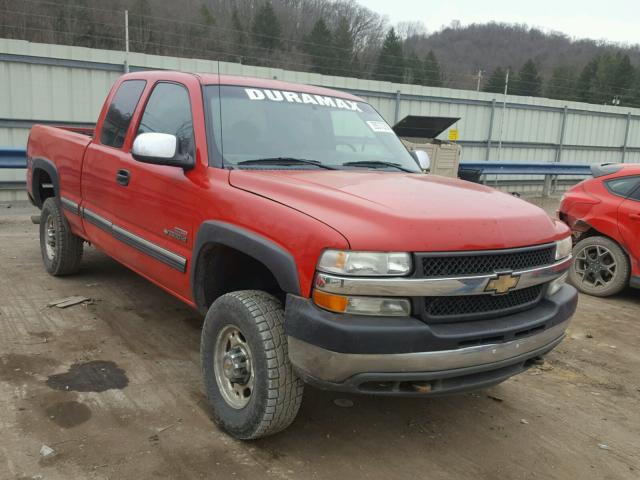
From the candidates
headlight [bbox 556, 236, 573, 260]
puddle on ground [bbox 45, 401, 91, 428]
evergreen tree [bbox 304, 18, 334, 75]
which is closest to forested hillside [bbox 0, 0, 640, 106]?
evergreen tree [bbox 304, 18, 334, 75]

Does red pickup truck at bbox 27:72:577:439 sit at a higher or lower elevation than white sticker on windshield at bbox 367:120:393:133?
lower

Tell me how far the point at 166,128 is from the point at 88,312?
1.86m

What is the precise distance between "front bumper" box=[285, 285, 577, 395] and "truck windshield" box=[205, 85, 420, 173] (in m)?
1.26

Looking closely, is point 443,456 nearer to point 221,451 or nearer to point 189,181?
point 221,451

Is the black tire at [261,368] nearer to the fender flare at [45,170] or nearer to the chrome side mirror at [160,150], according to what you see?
the chrome side mirror at [160,150]

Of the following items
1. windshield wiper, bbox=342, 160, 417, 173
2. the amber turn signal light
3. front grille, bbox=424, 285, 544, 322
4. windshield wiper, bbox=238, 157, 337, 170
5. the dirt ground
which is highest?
windshield wiper, bbox=238, 157, 337, 170

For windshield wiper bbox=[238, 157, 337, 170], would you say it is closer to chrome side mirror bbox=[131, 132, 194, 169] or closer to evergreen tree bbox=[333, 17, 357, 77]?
chrome side mirror bbox=[131, 132, 194, 169]

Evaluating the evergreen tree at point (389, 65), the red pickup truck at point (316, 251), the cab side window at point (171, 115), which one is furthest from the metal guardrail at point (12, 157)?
the evergreen tree at point (389, 65)

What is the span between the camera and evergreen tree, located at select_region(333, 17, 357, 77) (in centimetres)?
1811

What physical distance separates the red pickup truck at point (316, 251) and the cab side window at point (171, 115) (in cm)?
2

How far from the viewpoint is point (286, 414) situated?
2.82m

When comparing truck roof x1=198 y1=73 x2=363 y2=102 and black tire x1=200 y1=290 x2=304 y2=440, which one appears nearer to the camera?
black tire x1=200 y1=290 x2=304 y2=440

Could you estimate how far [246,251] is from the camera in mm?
2893

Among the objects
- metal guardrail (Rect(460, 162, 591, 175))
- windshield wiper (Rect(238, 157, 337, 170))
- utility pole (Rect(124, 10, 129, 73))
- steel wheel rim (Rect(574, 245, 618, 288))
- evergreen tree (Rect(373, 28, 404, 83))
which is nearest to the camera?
windshield wiper (Rect(238, 157, 337, 170))
